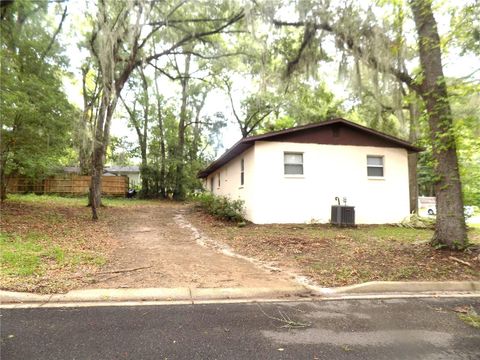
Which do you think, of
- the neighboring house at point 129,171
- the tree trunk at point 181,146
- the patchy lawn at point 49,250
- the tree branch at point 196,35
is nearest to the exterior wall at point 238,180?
the patchy lawn at point 49,250

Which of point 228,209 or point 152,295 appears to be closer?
point 152,295

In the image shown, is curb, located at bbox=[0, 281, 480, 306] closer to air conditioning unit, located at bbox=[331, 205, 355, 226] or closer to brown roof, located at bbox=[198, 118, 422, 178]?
air conditioning unit, located at bbox=[331, 205, 355, 226]

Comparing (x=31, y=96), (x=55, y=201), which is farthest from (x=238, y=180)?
(x=55, y=201)

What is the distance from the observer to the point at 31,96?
10000 mm

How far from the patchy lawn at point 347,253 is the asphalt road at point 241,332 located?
4.55 ft

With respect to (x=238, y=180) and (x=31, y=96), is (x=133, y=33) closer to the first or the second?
(x=31, y=96)

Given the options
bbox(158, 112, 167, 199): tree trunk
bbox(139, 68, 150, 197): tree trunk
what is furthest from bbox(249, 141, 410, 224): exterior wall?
bbox(139, 68, 150, 197): tree trunk

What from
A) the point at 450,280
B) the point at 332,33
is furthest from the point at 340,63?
the point at 450,280

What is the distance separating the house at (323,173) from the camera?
39.2 feet

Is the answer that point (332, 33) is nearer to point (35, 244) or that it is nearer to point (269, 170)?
point (269, 170)

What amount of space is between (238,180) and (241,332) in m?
11.4

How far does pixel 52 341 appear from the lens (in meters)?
3.14

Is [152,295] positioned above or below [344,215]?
below

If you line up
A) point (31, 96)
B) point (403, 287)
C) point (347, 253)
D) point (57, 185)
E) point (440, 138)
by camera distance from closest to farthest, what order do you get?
point (403, 287) < point (440, 138) < point (347, 253) < point (31, 96) < point (57, 185)
